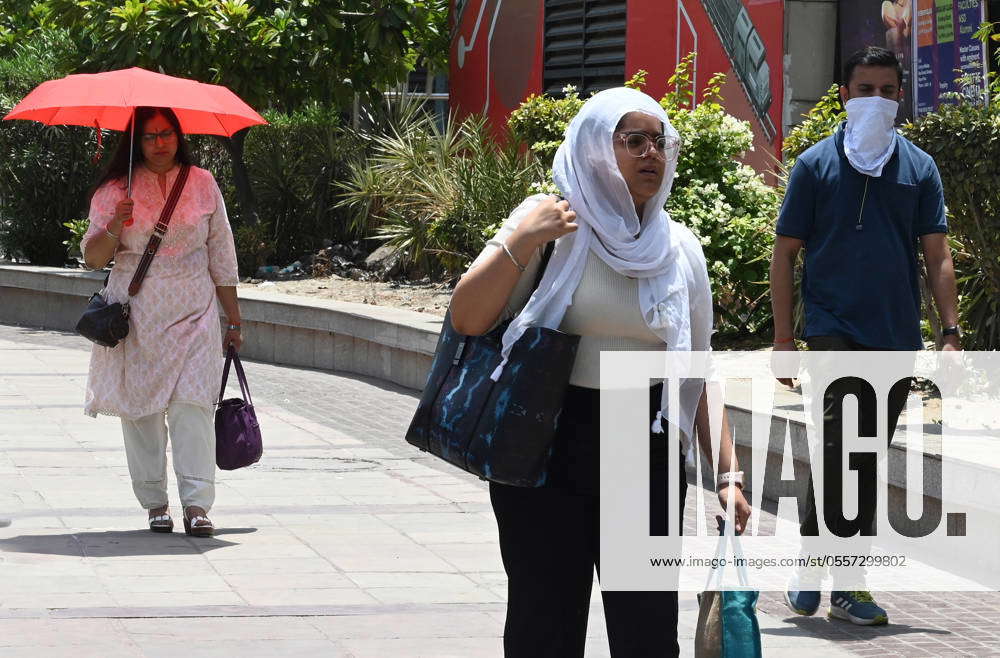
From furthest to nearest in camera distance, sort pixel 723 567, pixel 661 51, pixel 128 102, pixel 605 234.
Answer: pixel 661 51 < pixel 128 102 < pixel 605 234 < pixel 723 567

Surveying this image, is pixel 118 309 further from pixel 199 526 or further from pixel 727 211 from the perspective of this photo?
pixel 727 211

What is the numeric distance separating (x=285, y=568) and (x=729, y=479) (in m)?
2.83

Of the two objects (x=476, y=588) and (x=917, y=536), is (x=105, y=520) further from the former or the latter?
(x=917, y=536)

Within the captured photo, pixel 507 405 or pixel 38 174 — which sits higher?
pixel 38 174

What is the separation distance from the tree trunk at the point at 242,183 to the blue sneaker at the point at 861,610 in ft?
41.5

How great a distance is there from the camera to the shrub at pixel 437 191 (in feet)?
45.2

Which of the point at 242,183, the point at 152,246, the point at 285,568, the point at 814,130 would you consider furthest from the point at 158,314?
the point at 242,183

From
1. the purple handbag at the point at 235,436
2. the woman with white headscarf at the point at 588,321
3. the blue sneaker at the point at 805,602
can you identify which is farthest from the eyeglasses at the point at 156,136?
the woman with white headscarf at the point at 588,321

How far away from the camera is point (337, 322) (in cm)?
1321

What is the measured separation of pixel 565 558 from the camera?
3580mm

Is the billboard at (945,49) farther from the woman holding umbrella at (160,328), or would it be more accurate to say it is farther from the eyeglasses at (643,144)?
the eyeglasses at (643,144)

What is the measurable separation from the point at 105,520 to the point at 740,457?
3.10 m

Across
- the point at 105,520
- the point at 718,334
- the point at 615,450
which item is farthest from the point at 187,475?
the point at 718,334

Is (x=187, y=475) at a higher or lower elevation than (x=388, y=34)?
lower
